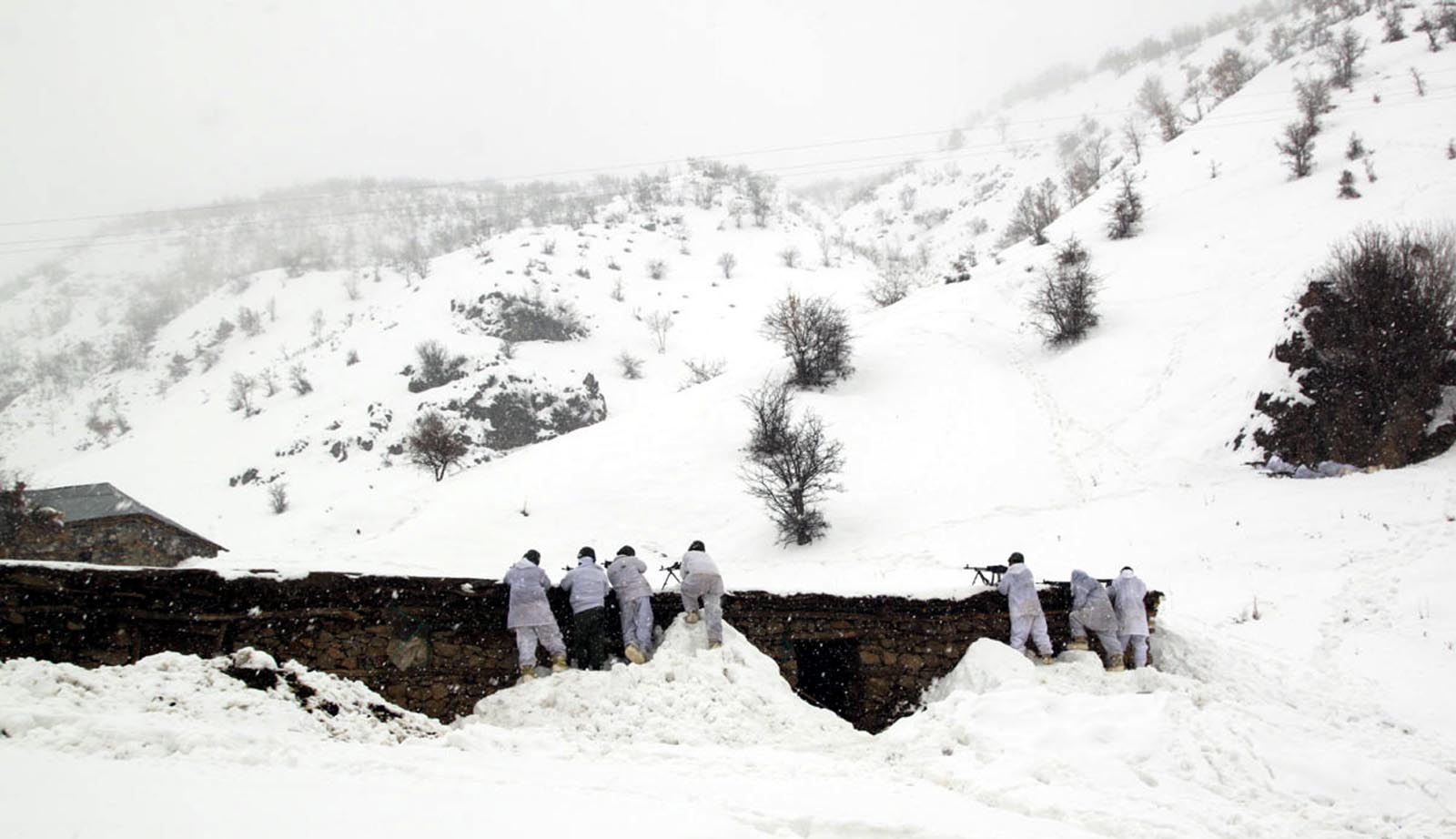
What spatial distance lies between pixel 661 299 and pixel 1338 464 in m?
40.3

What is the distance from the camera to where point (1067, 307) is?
2561cm

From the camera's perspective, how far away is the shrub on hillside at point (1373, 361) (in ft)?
47.5

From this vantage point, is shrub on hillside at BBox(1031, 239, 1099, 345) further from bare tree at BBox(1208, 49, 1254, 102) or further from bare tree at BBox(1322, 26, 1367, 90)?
bare tree at BBox(1208, 49, 1254, 102)

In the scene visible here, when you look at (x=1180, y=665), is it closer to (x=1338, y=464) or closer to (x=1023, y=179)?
(x=1338, y=464)

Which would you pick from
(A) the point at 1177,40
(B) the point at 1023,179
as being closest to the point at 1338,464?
(B) the point at 1023,179

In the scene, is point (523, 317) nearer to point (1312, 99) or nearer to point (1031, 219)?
Answer: point (1031, 219)

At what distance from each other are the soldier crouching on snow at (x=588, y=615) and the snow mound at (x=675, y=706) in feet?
1.52

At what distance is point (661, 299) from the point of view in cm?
4959

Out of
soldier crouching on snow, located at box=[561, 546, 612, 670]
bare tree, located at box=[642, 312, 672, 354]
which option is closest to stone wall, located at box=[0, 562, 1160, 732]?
soldier crouching on snow, located at box=[561, 546, 612, 670]

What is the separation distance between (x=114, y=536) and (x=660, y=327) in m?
31.1

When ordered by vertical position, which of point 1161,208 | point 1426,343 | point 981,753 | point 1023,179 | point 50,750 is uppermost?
point 1023,179

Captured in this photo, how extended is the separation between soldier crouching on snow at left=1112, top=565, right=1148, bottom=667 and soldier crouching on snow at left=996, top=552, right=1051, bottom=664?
1.10m

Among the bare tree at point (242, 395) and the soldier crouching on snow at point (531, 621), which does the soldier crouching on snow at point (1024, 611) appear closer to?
the soldier crouching on snow at point (531, 621)

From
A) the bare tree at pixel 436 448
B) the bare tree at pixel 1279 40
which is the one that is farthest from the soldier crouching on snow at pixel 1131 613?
the bare tree at pixel 1279 40
